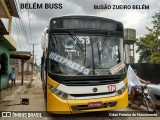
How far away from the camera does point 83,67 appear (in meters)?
7.76

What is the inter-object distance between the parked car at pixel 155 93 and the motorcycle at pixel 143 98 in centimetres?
37

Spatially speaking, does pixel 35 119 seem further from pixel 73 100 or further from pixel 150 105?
pixel 150 105

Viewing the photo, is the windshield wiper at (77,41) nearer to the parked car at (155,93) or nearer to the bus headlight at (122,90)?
the bus headlight at (122,90)

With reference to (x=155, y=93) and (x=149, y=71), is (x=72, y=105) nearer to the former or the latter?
(x=155, y=93)

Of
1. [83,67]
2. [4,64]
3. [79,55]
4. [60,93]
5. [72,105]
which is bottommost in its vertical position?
[72,105]

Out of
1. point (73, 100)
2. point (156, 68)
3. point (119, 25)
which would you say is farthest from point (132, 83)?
point (156, 68)

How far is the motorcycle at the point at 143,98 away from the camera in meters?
8.88

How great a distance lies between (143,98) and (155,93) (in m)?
0.54

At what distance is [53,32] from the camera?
7.90 meters

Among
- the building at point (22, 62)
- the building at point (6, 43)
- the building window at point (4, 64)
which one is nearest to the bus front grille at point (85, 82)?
the building at point (6, 43)

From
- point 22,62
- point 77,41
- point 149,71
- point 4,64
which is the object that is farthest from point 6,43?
point 77,41

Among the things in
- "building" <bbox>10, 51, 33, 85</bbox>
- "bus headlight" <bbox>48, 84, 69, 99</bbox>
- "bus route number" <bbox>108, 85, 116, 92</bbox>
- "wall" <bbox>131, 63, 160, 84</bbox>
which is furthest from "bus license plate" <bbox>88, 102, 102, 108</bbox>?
"building" <bbox>10, 51, 33, 85</bbox>

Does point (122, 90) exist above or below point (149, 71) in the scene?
above

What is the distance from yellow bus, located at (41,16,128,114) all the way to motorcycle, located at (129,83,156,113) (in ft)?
3.91
